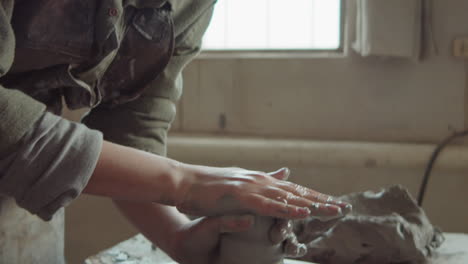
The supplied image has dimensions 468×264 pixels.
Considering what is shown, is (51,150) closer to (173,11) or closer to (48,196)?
(48,196)

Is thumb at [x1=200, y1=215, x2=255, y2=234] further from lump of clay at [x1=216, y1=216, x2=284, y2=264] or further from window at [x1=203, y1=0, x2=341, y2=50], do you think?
window at [x1=203, y1=0, x2=341, y2=50]

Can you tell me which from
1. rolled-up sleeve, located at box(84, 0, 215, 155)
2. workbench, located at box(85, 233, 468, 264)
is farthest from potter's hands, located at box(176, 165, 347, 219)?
workbench, located at box(85, 233, 468, 264)

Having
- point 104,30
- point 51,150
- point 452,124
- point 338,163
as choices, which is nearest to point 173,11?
point 104,30

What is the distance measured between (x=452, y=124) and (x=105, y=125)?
125 centimetres

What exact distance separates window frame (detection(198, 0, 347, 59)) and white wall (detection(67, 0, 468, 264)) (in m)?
0.03

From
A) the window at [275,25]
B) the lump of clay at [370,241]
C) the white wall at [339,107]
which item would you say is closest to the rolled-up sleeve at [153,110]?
the lump of clay at [370,241]

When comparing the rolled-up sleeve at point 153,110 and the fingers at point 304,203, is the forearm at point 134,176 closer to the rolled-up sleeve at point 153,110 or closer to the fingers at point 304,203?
the fingers at point 304,203

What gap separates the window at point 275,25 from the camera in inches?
79.3

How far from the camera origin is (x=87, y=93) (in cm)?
98

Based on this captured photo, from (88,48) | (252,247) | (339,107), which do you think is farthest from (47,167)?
(339,107)

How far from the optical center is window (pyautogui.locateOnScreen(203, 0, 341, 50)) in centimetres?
201

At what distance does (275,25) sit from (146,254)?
1.09m

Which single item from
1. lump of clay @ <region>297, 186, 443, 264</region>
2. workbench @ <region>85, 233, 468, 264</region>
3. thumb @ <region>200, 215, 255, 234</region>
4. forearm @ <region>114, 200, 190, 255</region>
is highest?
thumb @ <region>200, 215, 255, 234</region>

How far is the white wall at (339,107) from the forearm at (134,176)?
1148mm
